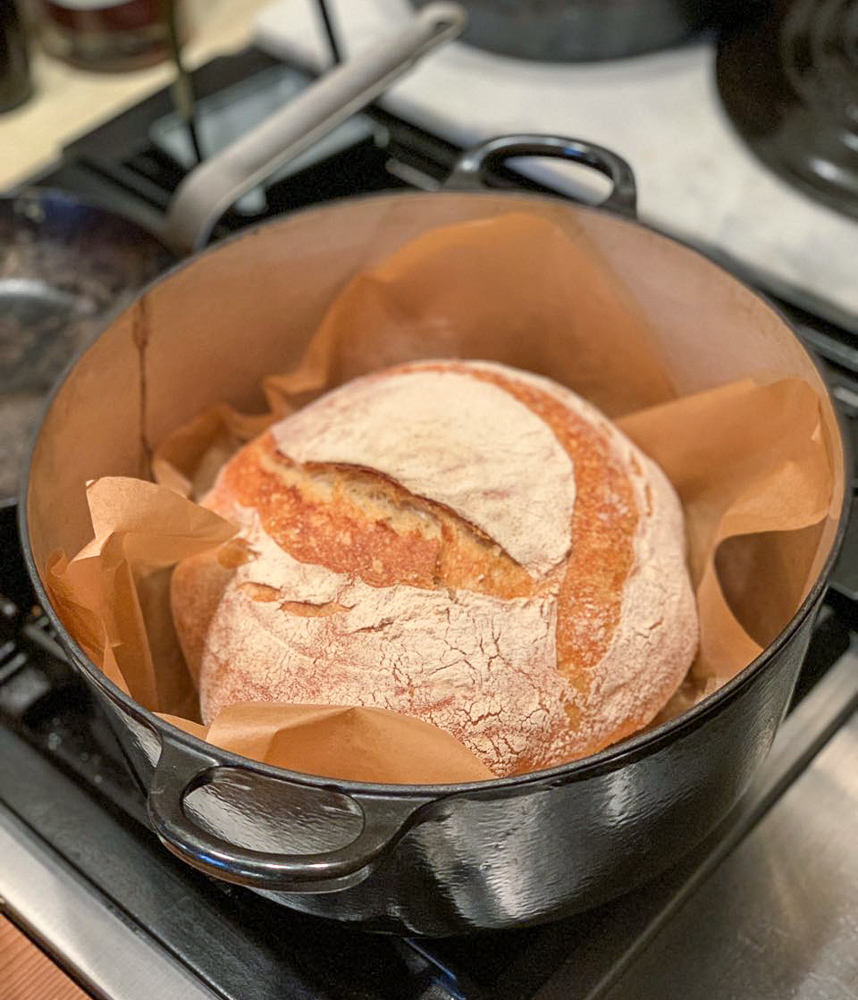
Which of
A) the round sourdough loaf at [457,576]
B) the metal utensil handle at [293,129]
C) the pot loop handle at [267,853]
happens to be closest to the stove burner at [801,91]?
the metal utensil handle at [293,129]

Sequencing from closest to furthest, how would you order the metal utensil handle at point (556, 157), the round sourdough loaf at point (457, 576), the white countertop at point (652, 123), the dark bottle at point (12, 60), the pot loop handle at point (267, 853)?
the pot loop handle at point (267, 853), the round sourdough loaf at point (457, 576), the metal utensil handle at point (556, 157), the white countertop at point (652, 123), the dark bottle at point (12, 60)

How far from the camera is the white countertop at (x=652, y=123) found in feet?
3.05

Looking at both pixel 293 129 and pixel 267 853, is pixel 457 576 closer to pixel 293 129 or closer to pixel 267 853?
pixel 267 853

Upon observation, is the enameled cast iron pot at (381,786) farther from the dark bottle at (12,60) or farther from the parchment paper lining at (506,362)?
the dark bottle at (12,60)

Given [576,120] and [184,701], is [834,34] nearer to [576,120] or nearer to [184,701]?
[576,120]

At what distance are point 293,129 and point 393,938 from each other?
0.55 m

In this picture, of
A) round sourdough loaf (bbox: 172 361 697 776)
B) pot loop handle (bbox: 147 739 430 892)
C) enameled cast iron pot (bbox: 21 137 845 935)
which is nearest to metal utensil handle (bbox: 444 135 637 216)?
enameled cast iron pot (bbox: 21 137 845 935)

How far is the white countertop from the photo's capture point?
0.93m

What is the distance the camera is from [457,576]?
23.8 inches

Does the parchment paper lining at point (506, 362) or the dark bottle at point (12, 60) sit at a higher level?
the dark bottle at point (12, 60)

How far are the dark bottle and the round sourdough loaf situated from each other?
829 mm

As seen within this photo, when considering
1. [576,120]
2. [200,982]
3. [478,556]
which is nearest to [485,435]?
[478,556]

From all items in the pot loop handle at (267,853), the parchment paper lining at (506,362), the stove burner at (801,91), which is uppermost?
the pot loop handle at (267,853)

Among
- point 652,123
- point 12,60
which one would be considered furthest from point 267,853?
point 12,60
